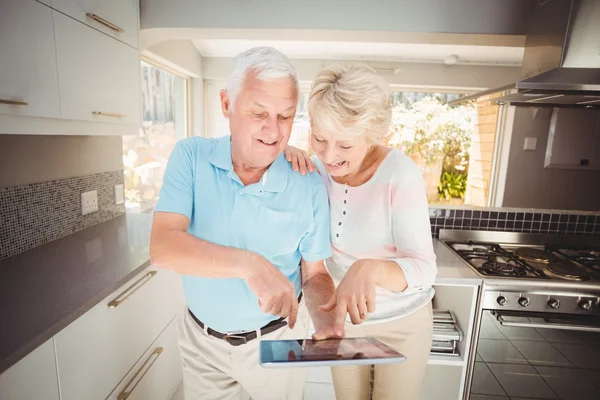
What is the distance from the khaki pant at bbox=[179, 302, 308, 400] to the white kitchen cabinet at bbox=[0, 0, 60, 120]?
878 mm

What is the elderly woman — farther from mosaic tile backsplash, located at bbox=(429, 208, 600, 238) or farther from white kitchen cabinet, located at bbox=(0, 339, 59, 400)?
mosaic tile backsplash, located at bbox=(429, 208, 600, 238)

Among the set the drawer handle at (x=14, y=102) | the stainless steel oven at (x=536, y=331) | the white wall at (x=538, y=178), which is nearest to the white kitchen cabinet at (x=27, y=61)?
the drawer handle at (x=14, y=102)

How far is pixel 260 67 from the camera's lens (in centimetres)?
86

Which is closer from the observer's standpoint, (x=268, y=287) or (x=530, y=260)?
(x=268, y=287)

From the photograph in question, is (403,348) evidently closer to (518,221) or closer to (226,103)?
(226,103)

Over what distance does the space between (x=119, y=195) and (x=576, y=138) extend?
3.16 m

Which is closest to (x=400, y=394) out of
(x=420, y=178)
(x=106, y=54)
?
(x=420, y=178)

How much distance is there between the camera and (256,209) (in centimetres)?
97

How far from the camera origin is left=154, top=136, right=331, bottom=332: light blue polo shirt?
958 mm

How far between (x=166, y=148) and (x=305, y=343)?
10.3 feet

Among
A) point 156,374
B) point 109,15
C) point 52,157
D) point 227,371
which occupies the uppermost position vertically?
point 109,15

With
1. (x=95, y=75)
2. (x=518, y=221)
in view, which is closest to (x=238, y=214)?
(x=95, y=75)

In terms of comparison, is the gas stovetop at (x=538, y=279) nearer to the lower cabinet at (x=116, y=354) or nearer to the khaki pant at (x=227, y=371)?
the khaki pant at (x=227, y=371)

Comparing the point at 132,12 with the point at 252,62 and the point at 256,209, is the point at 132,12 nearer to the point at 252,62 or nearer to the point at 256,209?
the point at 252,62
